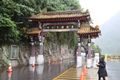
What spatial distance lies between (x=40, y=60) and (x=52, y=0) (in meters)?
9.43

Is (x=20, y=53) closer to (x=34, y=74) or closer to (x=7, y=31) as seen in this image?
(x=7, y=31)

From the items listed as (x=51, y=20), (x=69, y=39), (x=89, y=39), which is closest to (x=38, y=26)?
(x=51, y=20)

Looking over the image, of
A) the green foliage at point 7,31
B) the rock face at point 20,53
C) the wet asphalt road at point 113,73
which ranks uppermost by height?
the green foliage at point 7,31

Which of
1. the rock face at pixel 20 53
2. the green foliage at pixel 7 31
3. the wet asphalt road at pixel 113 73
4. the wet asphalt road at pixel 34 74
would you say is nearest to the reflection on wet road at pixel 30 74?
the wet asphalt road at pixel 34 74

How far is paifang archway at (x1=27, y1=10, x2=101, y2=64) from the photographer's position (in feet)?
117

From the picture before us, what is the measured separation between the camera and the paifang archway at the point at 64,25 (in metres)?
35.8

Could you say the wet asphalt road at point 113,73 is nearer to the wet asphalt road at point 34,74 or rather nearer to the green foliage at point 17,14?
the wet asphalt road at point 34,74

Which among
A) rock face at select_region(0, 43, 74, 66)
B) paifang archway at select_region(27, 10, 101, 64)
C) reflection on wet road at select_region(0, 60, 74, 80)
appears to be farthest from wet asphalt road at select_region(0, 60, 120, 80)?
paifang archway at select_region(27, 10, 101, 64)

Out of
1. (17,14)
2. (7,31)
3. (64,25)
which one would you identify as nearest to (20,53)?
(17,14)

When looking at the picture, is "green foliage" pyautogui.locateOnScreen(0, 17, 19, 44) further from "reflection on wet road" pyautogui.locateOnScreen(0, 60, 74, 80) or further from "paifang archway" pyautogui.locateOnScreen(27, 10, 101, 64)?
"paifang archway" pyautogui.locateOnScreen(27, 10, 101, 64)

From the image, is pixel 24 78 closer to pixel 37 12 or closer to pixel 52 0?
pixel 37 12

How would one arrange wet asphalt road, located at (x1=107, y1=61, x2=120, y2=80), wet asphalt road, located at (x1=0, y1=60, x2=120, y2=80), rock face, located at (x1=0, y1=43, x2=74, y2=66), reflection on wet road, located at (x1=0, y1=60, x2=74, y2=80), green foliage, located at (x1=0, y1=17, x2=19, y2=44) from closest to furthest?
reflection on wet road, located at (x1=0, y1=60, x2=74, y2=80) < wet asphalt road, located at (x1=0, y1=60, x2=120, y2=80) < wet asphalt road, located at (x1=107, y1=61, x2=120, y2=80) < green foliage, located at (x1=0, y1=17, x2=19, y2=44) < rock face, located at (x1=0, y1=43, x2=74, y2=66)

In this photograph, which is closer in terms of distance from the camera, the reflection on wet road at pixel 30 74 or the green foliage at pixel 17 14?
the reflection on wet road at pixel 30 74

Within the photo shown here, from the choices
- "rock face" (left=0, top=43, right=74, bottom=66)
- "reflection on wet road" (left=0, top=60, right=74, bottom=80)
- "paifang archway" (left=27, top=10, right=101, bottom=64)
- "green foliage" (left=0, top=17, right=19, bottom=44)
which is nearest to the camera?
"reflection on wet road" (left=0, top=60, right=74, bottom=80)
